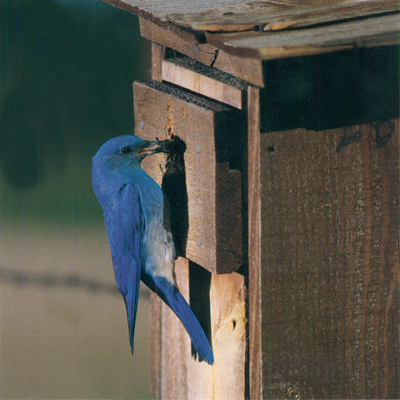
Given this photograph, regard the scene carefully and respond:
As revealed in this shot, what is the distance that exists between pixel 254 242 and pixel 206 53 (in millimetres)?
652

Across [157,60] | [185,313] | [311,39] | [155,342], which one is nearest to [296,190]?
[311,39]

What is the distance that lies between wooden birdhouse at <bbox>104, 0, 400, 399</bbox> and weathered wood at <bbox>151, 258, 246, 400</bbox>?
1 cm

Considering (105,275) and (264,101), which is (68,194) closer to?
(105,275)

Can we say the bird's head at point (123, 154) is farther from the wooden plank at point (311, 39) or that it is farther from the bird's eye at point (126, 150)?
the wooden plank at point (311, 39)

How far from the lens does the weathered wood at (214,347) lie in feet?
7.02

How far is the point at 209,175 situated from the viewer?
78.1 inches

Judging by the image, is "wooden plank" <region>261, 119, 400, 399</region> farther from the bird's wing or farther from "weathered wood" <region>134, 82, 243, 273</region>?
the bird's wing

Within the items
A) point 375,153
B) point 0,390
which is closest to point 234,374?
point 375,153

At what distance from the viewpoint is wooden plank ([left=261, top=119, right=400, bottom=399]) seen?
1.83 meters

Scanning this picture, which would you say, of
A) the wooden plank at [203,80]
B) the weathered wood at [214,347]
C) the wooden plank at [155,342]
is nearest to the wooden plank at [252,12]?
the wooden plank at [203,80]

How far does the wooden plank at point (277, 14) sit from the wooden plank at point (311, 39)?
49 millimetres

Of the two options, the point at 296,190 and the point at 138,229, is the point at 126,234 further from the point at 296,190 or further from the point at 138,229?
the point at 296,190

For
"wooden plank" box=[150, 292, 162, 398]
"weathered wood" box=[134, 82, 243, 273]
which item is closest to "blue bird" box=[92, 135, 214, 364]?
"weathered wood" box=[134, 82, 243, 273]

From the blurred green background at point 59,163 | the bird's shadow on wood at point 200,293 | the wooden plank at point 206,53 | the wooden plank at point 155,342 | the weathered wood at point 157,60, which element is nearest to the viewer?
the wooden plank at point 206,53
